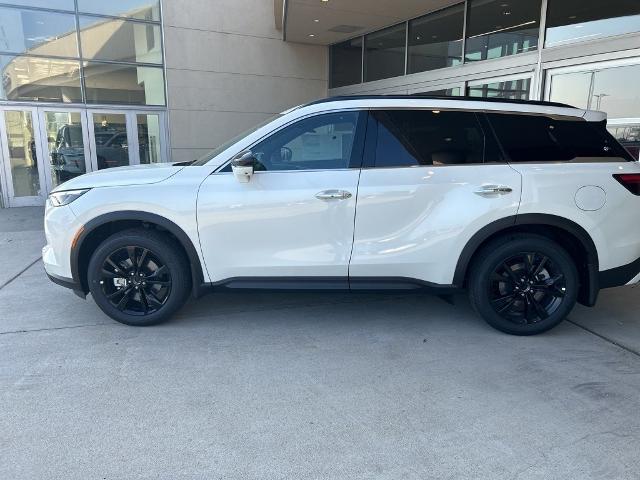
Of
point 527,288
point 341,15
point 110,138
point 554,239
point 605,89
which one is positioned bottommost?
point 527,288

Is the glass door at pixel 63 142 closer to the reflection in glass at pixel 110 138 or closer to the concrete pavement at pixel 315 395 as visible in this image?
the reflection in glass at pixel 110 138

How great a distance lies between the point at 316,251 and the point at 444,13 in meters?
8.58

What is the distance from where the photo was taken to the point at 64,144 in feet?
38.8

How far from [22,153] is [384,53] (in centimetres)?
937

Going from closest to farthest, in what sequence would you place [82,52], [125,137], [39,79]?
1. [39,79]
2. [82,52]
3. [125,137]

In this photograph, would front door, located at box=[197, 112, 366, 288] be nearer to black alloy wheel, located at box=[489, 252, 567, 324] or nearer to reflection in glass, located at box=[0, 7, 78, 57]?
black alloy wheel, located at box=[489, 252, 567, 324]

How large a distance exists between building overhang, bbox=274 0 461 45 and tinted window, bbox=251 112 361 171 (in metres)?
6.97

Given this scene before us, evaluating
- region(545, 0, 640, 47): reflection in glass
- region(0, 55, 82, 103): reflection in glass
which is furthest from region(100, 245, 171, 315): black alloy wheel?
region(0, 55, 82, 103): reflection in glass

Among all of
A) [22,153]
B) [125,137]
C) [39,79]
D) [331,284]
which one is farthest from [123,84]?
[331,284]

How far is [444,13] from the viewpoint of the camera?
10.2 metres

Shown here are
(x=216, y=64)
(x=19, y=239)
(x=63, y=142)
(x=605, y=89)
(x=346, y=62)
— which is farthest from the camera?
(x=346, y=62)

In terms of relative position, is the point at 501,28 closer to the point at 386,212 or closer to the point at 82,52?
the point at 386,212

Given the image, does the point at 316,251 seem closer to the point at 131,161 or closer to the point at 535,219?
the point at 535,219

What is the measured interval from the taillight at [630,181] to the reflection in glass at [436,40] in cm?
684
